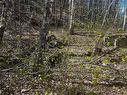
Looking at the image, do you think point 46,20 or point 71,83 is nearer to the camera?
point 46,20

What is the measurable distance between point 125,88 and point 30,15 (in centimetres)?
811

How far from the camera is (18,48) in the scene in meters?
5.70

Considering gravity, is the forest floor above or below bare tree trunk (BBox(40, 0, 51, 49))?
below

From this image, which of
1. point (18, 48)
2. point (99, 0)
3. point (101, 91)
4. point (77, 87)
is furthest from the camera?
point (99, 0)

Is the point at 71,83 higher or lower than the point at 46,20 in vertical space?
lower

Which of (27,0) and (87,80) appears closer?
(27,0)

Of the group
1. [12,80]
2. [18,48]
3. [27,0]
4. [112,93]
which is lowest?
[112,93]

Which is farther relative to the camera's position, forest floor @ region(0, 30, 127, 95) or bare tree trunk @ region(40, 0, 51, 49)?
bare tree trunk @ region(40, 0, 51, 49)

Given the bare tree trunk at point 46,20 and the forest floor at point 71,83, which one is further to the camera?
the bare tree trunk at point 46,20

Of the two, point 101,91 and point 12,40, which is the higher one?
point 12,40

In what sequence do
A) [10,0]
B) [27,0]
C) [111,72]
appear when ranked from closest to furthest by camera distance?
[10,0] < [27,0] < [111,72]

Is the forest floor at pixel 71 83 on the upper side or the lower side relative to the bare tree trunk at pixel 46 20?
lower

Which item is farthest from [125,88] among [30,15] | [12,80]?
[30,15]

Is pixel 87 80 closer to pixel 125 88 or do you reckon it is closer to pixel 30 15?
pixel 125 88
